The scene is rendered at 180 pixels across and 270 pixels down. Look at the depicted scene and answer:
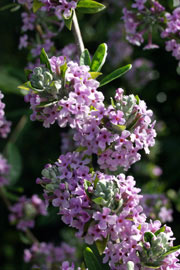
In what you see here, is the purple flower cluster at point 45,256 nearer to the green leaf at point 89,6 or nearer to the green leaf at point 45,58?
the green leaf at point 45,58

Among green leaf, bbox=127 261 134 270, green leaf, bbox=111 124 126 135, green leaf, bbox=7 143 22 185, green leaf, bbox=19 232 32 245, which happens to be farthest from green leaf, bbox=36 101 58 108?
green leaf, bbox=7 143 22 185

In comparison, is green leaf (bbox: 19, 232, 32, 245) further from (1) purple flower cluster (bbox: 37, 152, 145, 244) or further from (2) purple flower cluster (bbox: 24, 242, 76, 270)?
(1) purple flower cluster (bbox: 37, 152, 145, 244)

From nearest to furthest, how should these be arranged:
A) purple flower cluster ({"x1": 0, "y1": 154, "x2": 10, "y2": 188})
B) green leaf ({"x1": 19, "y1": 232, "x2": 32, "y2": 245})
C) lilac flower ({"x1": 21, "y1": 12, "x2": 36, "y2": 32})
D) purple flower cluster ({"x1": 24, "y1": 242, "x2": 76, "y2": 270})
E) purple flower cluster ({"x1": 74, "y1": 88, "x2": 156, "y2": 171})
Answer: purple flower cluster ({"x1": 74, "y1": 88, "x2": 156, "y2": 171}) → lilac flower ({"x1": 21, "y1": 12, "x2": 36, "y2": 32}) → purple flower cluster ({"x1": 24, "y1": 242, "x2": 76, "y2": 270}) → green leaf ({"x1": 19, "y1": 232, "x2": 32, "y2": 245}) → purple flower cluster ({"x1": 0, "y1": 154, "x2": 10, "y2": 188})

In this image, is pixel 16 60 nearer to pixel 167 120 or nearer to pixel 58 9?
pixel 167 120

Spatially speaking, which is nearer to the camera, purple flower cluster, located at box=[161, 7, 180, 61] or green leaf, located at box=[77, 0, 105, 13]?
green leaf, located at box=[77, 0, 105, 13]

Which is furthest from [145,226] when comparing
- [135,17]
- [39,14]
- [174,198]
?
[174,198]

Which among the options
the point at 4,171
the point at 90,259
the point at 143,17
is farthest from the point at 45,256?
the point at 143,17

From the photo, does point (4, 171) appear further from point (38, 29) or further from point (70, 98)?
point (70, 98)
